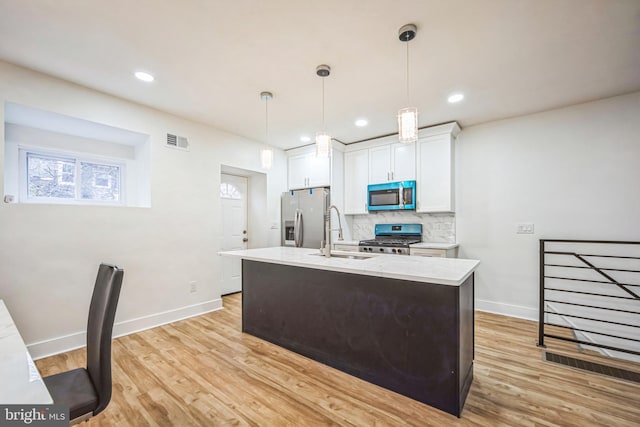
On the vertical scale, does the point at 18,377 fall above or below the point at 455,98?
below

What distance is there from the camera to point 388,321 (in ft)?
6.49

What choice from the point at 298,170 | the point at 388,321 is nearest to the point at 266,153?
the point at 388,321

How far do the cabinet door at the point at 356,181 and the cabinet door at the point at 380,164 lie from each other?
10 centimetres

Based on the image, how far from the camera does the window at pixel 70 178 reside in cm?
296

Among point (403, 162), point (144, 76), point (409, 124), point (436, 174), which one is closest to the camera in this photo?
point (409, 124)

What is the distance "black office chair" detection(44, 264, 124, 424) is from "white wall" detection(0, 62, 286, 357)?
6.11 ft

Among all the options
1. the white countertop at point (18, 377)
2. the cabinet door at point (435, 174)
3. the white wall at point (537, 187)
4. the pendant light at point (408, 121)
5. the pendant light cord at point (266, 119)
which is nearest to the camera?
the white countertop at point (18, 377)

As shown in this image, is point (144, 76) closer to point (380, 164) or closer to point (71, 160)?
point (71, 160)

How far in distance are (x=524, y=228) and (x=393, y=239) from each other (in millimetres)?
1712

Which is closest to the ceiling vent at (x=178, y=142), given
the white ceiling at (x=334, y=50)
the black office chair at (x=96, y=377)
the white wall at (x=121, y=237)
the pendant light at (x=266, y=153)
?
the white wall at (x=121, y=237)

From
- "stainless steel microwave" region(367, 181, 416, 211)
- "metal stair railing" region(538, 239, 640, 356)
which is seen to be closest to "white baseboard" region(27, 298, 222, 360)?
"stainless steel microwave" region(367, 181, 416, 211)

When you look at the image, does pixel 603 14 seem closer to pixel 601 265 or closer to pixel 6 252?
pixel 601 265

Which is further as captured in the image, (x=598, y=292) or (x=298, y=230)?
(x=298, y=230)

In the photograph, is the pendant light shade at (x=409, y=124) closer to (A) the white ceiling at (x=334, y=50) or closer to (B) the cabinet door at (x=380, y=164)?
(A) the white ceiling at (x=334, y=50)
